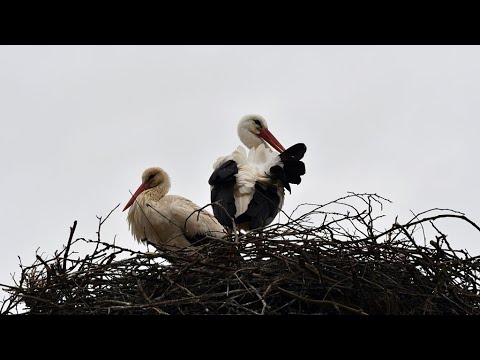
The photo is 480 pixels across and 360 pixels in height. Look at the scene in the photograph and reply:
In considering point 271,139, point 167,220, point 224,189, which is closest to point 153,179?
point 167,220

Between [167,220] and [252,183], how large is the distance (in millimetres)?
644

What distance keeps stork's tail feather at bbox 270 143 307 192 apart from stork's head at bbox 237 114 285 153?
94 cm

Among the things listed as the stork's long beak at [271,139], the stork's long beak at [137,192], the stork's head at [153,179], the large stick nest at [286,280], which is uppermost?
the stork's long beak at [271,139]

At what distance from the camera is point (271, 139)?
571cm

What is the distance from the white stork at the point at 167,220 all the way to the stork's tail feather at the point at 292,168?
1.74 feet

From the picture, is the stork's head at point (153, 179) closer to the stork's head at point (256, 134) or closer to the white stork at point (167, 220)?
the white stork at point (167, 220)

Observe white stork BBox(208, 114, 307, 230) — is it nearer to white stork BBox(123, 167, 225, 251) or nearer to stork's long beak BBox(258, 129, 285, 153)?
white stork BBox(123, 167, 225, 251)

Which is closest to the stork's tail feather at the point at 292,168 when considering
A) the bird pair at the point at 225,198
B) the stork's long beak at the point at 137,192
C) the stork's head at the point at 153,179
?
the bird pair at the point at 225,198

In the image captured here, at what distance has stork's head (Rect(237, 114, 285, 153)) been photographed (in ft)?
18.7

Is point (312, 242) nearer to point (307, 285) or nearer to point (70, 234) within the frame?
point (307, 285)

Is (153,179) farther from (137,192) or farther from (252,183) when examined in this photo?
(252,183)

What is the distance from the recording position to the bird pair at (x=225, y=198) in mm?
4516

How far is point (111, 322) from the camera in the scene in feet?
4.94
